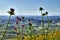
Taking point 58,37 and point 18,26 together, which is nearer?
point 18,26

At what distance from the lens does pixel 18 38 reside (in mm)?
2518

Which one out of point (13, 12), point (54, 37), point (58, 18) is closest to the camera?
point (13, 12)

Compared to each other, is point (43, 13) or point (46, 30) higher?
point (43, 13)

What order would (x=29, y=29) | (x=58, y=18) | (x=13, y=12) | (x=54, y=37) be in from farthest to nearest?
(x=58, y=18), (x=54, y=37), (x=29, y=29), (x=13, y=12)

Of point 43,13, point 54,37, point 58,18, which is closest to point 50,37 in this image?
point 54,37

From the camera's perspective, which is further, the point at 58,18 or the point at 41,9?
the point at 58,18

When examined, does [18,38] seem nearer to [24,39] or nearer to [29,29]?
[24,39]

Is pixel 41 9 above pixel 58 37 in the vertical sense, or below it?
above

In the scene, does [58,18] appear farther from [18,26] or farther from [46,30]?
[18,26]

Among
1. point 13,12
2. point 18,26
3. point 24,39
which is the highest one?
point 13,12

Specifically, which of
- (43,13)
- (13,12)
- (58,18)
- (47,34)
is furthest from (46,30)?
(58,18)

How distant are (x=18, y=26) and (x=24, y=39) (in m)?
0.27

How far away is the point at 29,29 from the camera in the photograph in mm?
2297

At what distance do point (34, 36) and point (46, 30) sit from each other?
163mm
